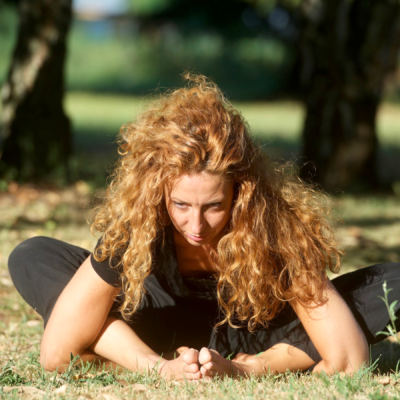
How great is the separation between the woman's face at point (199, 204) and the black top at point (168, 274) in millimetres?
247

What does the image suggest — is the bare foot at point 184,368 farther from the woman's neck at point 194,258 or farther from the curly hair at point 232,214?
the woman's neck at point 194,258

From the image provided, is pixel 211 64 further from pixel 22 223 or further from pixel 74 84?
pixel 22 223

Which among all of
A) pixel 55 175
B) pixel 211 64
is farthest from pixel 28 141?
pixel 211 64

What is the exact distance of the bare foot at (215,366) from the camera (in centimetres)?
238

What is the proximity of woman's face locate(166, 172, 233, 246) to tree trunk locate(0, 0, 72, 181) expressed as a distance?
16.0ft

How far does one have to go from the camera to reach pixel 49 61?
7043 millimetres

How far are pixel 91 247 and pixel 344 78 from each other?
3984 millimetres

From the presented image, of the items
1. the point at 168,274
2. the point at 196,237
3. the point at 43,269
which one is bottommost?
the point at 43,269

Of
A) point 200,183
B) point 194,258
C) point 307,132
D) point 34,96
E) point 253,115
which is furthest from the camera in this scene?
point 253,115

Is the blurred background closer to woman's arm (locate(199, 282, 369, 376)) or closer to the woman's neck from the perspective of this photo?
the woman's neck

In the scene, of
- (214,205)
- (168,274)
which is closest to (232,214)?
(214,205)

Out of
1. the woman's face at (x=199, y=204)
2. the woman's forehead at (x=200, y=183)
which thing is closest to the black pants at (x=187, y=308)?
the woman's face at (x=199, y=204)

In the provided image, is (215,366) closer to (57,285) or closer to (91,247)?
(57,285)

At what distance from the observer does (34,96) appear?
7.00m
